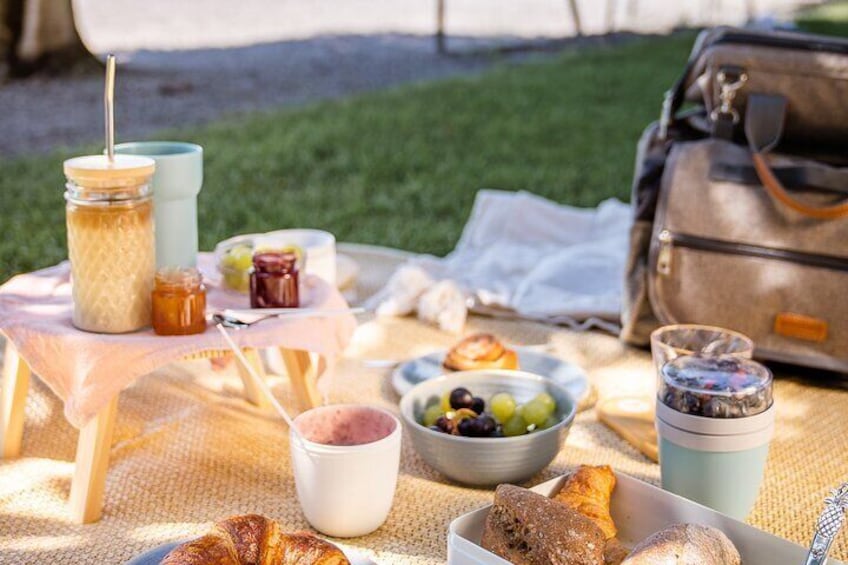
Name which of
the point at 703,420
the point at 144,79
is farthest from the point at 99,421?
the point at 144,79

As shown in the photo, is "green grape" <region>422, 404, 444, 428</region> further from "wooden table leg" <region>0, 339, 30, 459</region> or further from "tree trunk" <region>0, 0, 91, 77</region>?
"tree trunk" <region>0, 0, 91, 77</region>

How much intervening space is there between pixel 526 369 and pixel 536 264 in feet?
2.80

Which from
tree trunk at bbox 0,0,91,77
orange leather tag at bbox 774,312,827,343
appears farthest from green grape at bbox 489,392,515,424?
tree trunk at bbox 0,0,91,77

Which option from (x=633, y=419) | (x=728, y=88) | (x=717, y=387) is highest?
(x=728, y=88)

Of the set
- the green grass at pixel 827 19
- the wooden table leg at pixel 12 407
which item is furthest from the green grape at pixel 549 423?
the green grass at pixel 827 19

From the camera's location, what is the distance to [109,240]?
5.81 feet

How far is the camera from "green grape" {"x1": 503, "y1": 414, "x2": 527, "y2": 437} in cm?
194

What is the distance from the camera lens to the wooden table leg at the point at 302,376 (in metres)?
2.07

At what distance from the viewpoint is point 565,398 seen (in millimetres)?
2018

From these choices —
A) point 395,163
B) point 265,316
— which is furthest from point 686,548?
point 395,163

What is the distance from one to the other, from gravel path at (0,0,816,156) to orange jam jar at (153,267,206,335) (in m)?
3.77

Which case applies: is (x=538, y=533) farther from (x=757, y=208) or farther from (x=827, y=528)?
(x=757, y=208)

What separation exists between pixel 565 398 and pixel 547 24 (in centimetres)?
809

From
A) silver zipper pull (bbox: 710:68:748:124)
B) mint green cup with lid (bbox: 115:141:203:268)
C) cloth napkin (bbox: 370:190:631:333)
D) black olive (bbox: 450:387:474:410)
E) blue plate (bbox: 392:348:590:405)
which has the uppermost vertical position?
silver zipper pull (bbox: 710:68:748:124)
